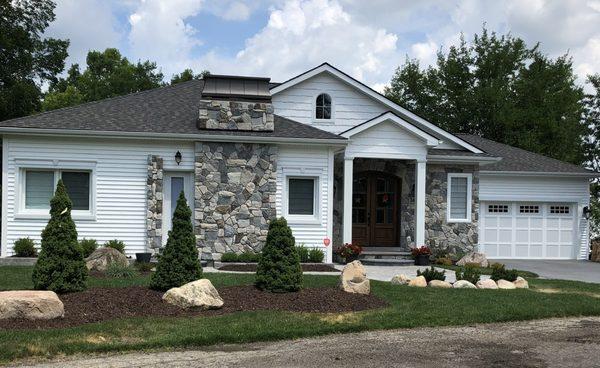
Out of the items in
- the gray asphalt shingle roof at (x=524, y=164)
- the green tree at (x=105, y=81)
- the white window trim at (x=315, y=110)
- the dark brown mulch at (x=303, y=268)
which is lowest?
the dark brown mulch at (x=303, y=268)

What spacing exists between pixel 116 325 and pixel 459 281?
753 cm

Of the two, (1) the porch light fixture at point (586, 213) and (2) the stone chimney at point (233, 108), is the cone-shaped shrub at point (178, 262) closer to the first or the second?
(2) the stone chimney at point (233, 108)

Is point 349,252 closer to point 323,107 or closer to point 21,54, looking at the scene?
point 323,107

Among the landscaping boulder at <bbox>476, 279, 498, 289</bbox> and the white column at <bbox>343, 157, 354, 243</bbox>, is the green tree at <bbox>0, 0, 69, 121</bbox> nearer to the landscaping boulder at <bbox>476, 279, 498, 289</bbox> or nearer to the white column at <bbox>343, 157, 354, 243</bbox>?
the white column at <bbox>343, 157, 354, 243</bbox>

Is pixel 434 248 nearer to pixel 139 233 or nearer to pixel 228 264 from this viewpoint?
pixel 228 264

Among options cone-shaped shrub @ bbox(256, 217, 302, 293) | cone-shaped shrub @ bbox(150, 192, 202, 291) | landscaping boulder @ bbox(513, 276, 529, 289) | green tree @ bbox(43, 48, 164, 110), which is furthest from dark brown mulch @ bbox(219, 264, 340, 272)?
green tree @ bbox(43, 48, 164, 110)

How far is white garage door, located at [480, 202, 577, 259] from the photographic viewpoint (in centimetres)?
2181

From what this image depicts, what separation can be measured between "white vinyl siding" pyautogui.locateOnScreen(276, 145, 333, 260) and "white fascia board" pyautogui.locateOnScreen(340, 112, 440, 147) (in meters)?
0.95

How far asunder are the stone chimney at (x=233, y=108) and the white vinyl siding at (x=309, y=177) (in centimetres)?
103

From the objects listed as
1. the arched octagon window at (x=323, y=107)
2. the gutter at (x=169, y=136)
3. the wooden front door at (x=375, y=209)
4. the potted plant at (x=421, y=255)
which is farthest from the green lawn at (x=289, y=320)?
the arched octagon window at (x=323, y=107)

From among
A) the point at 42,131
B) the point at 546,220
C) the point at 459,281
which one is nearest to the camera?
the point at 459,281

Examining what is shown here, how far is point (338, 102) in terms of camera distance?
1958cm

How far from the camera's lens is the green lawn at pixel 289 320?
7504 millimetres

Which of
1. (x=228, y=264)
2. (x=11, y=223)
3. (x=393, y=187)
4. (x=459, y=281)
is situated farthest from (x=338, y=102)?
(x=11, y=223)
